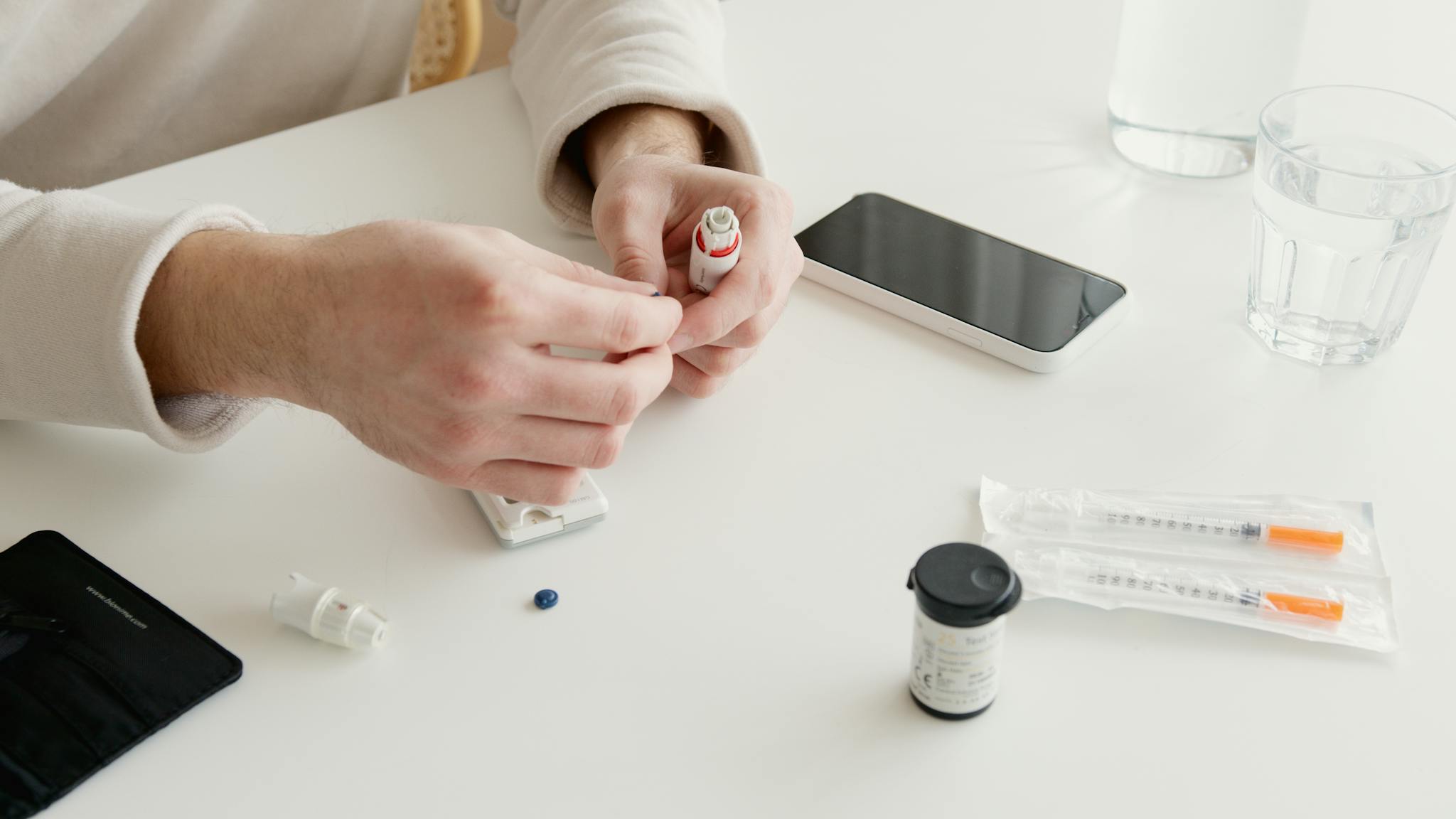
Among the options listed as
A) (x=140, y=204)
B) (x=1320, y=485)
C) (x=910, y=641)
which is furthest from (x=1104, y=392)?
(x=140, y=204)

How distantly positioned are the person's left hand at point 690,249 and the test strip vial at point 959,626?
0.25m

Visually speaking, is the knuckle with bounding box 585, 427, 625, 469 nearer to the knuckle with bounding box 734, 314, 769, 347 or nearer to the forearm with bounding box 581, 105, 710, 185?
the knuckle with bounding box 734, 314, 769, 347

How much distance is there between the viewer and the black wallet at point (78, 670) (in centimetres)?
60

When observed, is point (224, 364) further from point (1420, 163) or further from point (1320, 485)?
point (1420, 163)

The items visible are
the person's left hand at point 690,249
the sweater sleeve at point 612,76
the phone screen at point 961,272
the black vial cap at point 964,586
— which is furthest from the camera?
the sweater sleeve at point 612,76

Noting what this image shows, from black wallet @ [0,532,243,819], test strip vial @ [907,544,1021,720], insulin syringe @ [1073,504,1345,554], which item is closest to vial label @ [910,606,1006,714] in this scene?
test strip vial @ [907,544,1021,720]

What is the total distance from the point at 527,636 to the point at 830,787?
0.20 metres

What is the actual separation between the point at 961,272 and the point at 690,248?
0.23m

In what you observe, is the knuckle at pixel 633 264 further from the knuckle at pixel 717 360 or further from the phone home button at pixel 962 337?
the phone home button at pixel 962 337

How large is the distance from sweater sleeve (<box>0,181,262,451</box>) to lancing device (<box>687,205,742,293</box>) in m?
0.32

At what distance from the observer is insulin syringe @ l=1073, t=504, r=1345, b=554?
0.69 metres

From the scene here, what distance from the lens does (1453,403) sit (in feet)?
2.68

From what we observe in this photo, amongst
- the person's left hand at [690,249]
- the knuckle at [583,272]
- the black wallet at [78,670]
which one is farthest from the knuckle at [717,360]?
the black wallet at [78,670]

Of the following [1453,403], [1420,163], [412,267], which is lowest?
[1453,403]
